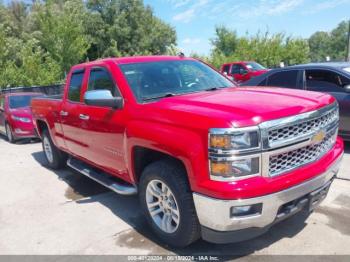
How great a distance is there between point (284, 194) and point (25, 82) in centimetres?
→ 2096

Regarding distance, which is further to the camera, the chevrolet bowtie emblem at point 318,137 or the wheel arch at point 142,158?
the wheel arch at point 142,158

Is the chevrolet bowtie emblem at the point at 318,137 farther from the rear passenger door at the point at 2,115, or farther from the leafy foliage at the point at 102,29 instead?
the leafy foliage at the point at 102,29

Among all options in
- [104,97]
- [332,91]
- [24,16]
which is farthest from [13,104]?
[24,16]

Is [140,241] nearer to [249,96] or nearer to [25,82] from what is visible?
[249,96]

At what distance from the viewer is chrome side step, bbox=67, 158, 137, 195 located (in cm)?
415

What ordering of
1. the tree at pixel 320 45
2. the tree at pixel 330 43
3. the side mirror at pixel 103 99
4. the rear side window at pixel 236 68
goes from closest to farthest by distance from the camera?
1. the side mirror at pixel 103 99
2. the rear side window at pixel 236 68
3. the tree at pixel 330 43
4. the tree at pixel 320 45

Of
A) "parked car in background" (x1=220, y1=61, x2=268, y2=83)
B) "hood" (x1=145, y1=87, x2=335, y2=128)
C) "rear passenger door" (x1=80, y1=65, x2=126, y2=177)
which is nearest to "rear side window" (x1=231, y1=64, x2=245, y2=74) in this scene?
"parked car in background" (x1=220, y1=61, x2=268, y2=83)

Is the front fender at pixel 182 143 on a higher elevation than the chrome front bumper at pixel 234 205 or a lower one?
higher

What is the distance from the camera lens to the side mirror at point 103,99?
12.8 ft

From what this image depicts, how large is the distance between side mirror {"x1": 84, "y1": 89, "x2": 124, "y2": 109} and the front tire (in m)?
0.82

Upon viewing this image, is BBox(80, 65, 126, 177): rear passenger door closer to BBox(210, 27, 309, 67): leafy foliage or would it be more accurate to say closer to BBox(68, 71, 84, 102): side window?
BBox(68, 71, 84, 102): side window

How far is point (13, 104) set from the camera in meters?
11.0

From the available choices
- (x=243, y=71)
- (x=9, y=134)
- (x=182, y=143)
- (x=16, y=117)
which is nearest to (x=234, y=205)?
(x=182, y=143)

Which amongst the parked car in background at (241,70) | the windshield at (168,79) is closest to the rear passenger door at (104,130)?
the windshield at (168,79)
